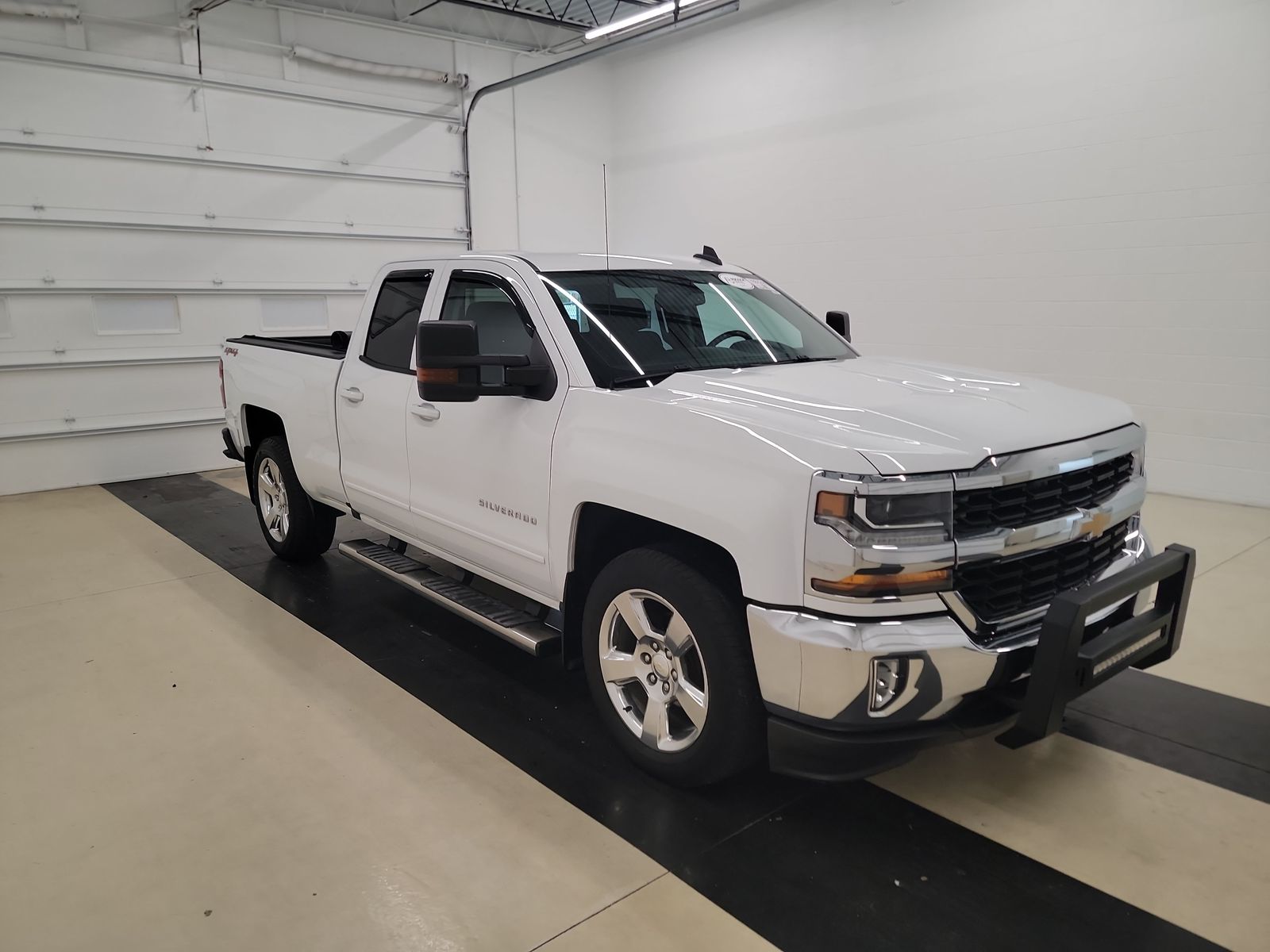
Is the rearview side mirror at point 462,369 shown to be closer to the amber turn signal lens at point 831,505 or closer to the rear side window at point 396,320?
the rear side window at point 396,320

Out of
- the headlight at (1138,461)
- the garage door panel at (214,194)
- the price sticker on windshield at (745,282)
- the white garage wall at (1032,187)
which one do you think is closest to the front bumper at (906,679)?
the headlight at (1138,461)

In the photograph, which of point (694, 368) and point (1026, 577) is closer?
point (1026, 577)

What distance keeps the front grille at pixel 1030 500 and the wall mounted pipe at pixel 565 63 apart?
252 inches

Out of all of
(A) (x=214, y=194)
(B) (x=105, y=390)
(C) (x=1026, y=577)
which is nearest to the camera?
(C) (x=1026, y=577)

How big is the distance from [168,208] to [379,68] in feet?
9.45

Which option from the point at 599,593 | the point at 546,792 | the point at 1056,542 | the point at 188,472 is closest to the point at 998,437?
the point at 1056,542

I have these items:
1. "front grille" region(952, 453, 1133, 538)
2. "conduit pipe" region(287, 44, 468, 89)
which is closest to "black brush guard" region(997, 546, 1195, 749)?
"front grille" region(952, 453, 1133, 538)

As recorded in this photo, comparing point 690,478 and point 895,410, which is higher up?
point 895,410

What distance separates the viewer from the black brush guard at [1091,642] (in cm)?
228

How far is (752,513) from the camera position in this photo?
2352mm

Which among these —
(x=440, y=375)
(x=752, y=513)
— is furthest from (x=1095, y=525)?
(x=440, y=375)

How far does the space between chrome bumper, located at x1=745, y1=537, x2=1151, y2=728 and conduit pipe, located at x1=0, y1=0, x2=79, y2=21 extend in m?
8.63

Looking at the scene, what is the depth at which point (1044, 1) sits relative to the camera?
7379mm

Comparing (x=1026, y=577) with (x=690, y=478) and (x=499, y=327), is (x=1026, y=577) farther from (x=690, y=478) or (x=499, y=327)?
(x=499, y=327)
